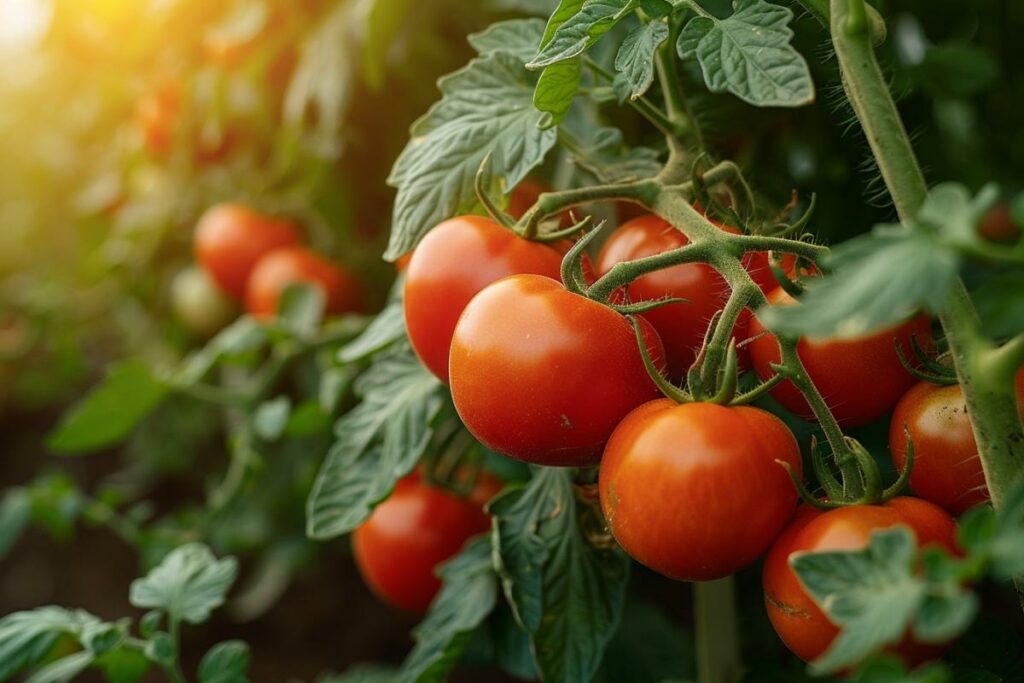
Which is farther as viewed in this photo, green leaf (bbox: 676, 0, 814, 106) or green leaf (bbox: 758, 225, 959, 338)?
green leaf (bbox: 676, 0, 814, 106)

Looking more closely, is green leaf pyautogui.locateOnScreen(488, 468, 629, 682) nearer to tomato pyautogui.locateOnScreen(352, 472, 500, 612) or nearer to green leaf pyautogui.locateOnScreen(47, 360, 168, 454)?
tomato pyautogui.locateOnScreen(352, 472, 500, 612)

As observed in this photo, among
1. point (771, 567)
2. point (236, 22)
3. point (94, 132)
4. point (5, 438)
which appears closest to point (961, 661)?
point (771, 567)

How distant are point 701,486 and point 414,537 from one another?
0.46 metres

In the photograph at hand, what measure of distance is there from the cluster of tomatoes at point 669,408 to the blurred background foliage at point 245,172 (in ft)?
0.73

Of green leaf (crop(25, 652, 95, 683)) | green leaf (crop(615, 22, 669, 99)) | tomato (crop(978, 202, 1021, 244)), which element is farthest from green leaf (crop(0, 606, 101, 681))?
tomato (crop(978, 202, 1021, 244))

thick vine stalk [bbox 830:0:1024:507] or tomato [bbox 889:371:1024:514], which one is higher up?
thick vine stalk [bbox 830:0:1024:507]

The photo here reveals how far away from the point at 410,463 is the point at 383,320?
0.13m

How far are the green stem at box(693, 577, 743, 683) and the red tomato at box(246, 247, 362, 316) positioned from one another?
0.60 metres

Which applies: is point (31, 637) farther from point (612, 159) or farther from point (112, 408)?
point (612, 159)

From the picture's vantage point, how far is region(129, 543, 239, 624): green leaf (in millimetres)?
731

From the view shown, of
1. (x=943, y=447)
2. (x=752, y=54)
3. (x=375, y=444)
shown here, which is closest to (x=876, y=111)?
(x=752, y=54)

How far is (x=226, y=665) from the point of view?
2.34ft

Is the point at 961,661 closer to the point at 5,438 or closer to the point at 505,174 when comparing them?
the point at 505,174

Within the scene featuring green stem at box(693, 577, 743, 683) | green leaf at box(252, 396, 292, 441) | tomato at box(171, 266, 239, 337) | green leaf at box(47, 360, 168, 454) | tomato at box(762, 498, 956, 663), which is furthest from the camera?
tomato at box(171, 266, 239, 337)
